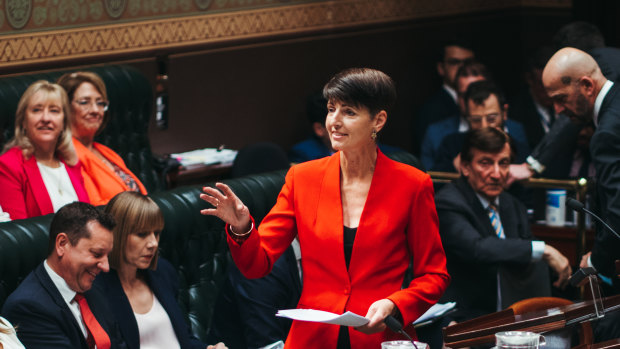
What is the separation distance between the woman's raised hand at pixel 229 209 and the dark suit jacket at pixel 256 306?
1193 millimetres

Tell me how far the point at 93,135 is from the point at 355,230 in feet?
8.39

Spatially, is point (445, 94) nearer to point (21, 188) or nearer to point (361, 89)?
point (21, 188)

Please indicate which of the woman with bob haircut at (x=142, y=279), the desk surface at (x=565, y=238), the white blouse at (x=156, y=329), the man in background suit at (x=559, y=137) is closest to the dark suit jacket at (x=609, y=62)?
the man in background suit at (x=559, y=137)

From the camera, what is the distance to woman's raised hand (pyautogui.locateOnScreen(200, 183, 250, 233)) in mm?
2369

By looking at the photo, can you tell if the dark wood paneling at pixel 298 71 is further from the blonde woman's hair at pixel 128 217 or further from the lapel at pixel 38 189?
the blonde woman's hair at pixel 128 217

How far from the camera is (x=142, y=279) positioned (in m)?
3.47

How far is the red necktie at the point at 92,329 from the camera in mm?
3023

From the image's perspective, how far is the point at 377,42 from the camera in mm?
7188

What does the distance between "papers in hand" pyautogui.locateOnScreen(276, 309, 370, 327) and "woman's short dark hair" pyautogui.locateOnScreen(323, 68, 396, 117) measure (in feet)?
1.77

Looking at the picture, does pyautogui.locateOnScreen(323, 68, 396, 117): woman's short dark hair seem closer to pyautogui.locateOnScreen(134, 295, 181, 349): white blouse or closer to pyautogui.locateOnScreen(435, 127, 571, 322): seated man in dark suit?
pyautogui.locateOnScreen(134, 295, 181, 349): white blouse

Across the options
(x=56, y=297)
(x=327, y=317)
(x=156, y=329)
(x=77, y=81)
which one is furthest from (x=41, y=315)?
(x=77, y=81)

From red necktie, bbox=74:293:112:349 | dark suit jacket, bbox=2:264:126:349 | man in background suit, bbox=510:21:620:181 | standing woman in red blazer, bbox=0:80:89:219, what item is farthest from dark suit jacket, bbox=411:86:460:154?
dark suit jacket, bbox=2:264:126:349

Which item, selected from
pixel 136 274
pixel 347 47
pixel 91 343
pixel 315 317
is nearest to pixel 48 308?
pixel 91 343

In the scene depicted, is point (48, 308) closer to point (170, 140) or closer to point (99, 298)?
point (99, 298)
